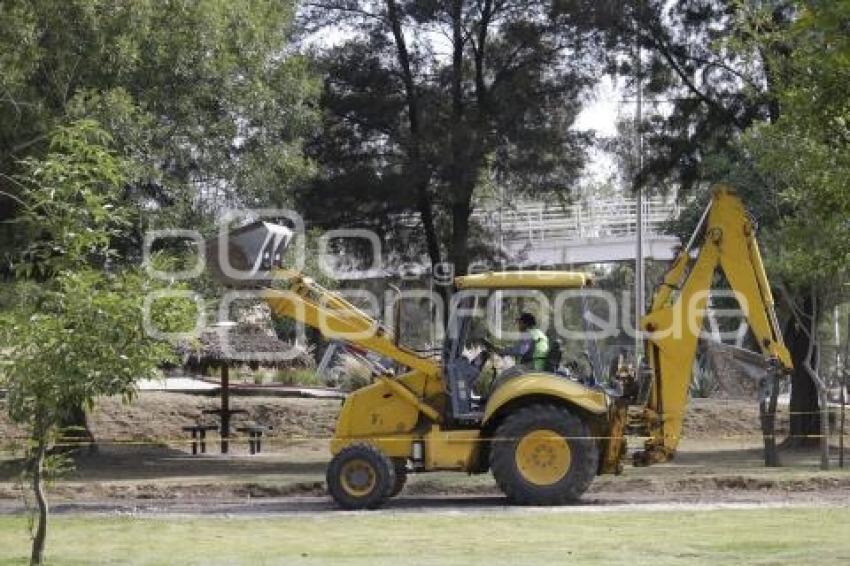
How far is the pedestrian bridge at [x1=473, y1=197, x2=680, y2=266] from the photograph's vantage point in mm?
46906

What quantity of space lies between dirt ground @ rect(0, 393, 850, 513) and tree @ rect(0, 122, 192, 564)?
25.5 feet

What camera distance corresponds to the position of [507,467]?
733 inches

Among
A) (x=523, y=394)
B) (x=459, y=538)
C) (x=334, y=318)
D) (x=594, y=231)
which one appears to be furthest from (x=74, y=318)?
(x=594, y=231)

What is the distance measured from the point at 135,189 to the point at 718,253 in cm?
1040

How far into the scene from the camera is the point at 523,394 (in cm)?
1859

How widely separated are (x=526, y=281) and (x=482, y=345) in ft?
4.02

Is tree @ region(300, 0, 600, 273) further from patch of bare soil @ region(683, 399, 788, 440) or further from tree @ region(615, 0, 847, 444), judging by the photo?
patch of bare soil @ region(683, 399, 788, 440)

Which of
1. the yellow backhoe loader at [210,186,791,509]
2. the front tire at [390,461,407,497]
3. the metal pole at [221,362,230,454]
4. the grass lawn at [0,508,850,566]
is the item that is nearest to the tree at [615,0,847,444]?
the yellow backhoe loader at [210,186,791,509]

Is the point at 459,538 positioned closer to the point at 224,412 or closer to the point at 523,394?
the point at 523,394

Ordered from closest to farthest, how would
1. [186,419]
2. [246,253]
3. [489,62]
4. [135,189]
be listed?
1. [246,253]
2. [135,189]
3. [489,62]
4. [186,419]

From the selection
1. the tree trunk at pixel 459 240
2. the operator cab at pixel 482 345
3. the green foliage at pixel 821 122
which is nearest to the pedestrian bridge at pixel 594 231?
the tree trunk at pixel 459 240

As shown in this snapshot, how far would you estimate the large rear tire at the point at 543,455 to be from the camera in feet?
60.7

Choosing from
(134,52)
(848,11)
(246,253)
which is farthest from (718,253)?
(848,11)

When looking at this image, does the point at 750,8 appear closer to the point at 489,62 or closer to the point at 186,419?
the point at 489,62
